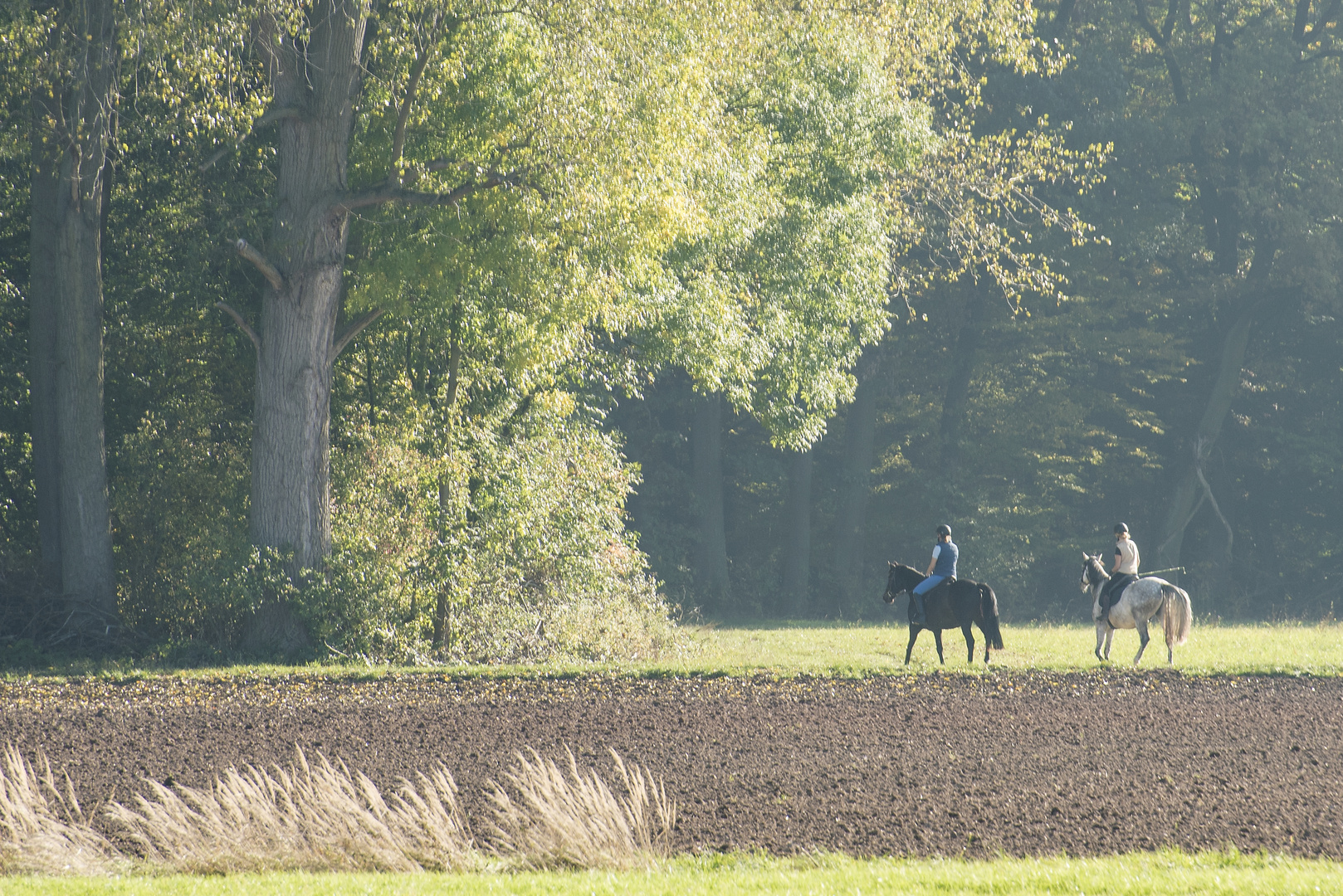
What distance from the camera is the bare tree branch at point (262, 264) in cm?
1545

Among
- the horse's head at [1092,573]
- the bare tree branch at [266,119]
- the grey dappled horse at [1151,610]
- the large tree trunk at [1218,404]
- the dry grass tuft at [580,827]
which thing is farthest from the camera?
the large tree trunk at [1218,404]

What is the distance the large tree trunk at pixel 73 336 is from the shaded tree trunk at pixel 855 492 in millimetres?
24064

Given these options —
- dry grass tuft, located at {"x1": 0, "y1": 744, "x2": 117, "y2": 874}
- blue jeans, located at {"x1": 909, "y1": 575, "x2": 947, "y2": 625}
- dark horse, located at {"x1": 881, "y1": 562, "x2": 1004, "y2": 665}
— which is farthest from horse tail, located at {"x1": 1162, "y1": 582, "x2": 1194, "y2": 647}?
dry grass tuft, located at {"x1": 0, "y1": 744, "x2": 117, "y2": 874}

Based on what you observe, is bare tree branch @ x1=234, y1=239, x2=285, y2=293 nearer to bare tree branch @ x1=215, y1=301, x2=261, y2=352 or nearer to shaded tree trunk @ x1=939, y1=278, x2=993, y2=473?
bare tree branch @ x1=215, y1=301, x2=261, y2=352

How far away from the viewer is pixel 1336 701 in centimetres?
1328

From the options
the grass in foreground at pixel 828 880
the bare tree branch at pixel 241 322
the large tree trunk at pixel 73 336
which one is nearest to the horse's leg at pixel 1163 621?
the grass in foreground at pixel 828 880

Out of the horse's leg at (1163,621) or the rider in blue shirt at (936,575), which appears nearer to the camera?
the horse's leg at (1163,621)

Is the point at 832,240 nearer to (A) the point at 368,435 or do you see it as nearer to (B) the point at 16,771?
(A) the point at 368,435

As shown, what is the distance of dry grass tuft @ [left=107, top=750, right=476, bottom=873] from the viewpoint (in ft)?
24.7

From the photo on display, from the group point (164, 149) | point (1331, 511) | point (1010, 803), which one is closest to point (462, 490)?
point (164, 149)

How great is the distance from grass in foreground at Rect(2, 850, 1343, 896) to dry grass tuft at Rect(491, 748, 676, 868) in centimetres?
29

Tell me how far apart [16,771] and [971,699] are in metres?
8.90

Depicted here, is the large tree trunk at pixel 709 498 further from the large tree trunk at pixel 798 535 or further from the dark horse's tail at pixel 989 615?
the dark horse's tail at pixel 989 615

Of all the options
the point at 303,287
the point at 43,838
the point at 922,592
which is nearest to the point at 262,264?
the point at 303,287
